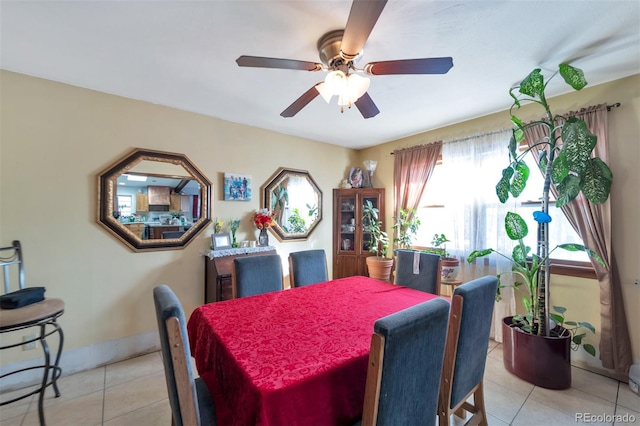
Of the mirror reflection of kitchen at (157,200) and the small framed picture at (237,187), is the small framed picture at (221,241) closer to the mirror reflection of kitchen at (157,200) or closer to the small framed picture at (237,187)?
the mirror reflection of kitchen at (157,200)

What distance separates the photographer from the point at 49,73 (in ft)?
6.86

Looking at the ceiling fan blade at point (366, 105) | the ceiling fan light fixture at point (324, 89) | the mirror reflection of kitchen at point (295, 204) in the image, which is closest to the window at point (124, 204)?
the mirror reflection of kitchen at point (295, 204)

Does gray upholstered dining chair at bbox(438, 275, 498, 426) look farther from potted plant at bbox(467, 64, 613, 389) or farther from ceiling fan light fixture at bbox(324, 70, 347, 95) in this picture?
ceiling fan light fixture at bbox(324, 70, 347, 95)

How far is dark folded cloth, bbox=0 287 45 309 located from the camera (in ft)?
5.55

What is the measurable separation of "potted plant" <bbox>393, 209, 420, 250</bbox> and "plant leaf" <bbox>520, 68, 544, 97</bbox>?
184 centimetres

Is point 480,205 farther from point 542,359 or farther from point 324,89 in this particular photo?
point 324,89

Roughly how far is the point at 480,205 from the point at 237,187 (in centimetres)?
282

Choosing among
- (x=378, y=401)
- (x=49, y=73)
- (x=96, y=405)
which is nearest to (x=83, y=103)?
(x=49, y=73)

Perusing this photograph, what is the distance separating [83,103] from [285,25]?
→ 2.05 metres

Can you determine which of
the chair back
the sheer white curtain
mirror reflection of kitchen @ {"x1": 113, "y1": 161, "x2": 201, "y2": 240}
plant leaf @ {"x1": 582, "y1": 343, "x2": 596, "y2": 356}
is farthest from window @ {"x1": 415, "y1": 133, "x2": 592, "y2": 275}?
the chair back

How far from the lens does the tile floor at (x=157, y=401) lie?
1729 millimetres

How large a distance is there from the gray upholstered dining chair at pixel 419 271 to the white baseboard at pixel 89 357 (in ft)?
8.31

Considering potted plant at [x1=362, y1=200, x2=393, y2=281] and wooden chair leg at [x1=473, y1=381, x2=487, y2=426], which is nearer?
wooden chair leg at [x1=473, y1=381, x2=487, y2=426]

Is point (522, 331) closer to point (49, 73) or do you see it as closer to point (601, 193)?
point (601, 193)
